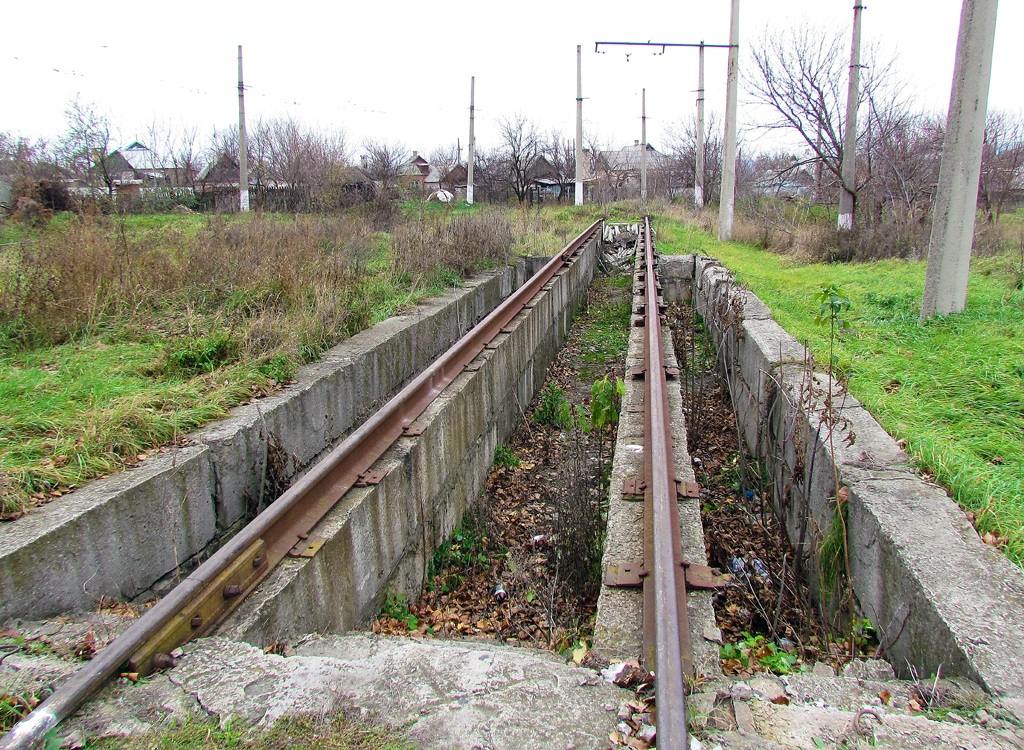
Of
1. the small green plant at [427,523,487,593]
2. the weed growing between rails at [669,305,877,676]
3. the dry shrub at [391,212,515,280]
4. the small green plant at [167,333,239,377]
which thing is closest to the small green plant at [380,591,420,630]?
the small green plant at [427,523,487,593]

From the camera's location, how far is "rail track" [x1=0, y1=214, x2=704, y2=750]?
194cm

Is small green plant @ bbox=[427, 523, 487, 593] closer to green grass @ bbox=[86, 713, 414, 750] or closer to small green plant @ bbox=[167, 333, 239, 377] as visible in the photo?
small green plant @ bbox=[167, 333, 239, 377]

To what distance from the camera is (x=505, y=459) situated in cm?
639

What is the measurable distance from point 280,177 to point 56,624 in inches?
1514

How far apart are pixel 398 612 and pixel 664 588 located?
1.86 m

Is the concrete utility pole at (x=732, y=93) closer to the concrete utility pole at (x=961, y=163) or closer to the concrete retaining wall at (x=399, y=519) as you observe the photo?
the concrete utility pole at (x=961, y=163)

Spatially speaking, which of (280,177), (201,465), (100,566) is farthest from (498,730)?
(280,177)

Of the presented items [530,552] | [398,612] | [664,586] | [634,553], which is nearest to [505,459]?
[530,552]

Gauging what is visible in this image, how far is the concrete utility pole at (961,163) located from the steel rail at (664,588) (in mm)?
3689

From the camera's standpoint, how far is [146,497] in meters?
3.11

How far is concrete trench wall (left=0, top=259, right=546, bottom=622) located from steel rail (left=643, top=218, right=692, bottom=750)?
212 centimetres

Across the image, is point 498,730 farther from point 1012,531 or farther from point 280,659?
point 1012,531

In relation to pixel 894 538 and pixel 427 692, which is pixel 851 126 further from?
pixel 427 692

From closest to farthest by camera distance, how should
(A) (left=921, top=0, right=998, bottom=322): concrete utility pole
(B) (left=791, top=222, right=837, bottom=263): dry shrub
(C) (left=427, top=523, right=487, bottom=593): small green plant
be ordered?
(C) (left=427, top=523, right=487, bottom=593): small green plant < (A) (left=921, top=0, right=998, bottom=322): concrete utility pole < (B) (left=791, top=222, right=837, bottom=263): dry shrub
